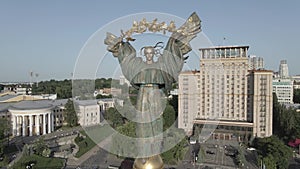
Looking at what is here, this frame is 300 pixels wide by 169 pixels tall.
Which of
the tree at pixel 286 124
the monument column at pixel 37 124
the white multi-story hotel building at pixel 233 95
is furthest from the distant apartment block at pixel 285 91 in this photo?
the monument column at pixel 37 124

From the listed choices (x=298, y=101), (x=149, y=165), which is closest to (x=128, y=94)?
(x=149, y=165)

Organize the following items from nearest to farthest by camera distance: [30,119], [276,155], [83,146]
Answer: [276,155], [83,146], [30,119]

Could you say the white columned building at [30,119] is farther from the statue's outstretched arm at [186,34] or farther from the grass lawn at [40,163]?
the statue's outstretched arm at [186,34]

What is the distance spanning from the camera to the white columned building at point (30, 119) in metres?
30.7

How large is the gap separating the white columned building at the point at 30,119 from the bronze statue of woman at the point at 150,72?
99.6ft

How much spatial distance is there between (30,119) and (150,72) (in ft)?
102

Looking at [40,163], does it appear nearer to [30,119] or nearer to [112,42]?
[30,119]

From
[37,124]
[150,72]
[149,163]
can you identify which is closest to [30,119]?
[37,124]

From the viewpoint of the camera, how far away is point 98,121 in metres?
4.95

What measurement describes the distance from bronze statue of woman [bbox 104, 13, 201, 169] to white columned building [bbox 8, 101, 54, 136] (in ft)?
99.6

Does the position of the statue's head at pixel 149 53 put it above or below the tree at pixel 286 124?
above

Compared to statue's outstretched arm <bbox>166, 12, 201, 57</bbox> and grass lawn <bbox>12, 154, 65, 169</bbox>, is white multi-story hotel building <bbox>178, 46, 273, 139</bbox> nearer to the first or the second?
grass lawn <bbox>12, 154, 65, 169</bbox>

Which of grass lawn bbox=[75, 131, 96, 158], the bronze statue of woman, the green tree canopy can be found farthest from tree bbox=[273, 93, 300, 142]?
the bronze statue of woman

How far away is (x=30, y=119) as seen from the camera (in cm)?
3112
